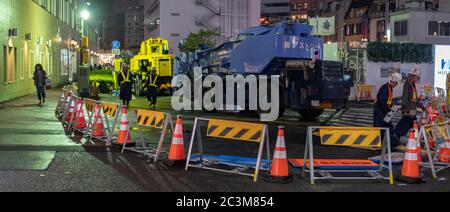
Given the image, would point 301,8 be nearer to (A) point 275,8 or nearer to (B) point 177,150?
(A) point 275,8

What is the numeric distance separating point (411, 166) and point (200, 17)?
6500 cm

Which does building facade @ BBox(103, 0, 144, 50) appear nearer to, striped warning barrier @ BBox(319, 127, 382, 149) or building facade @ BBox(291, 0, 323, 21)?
building facade @ BBox(291, 0, 323, 21)

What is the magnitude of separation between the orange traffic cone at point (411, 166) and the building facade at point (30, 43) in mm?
17674

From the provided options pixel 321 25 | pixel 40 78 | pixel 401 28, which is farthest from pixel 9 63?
pixel 401 28

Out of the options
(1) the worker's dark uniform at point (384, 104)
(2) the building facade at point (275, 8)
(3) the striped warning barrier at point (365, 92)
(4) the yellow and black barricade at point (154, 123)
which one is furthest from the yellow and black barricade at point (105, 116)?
(2) the building facade at point (275, 8)

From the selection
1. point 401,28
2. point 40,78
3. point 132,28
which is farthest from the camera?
point 132,28

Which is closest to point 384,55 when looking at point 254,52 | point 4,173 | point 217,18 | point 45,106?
point 254,52

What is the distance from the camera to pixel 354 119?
1958 cm

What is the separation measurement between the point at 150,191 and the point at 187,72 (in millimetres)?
17166

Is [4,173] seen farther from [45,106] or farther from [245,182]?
[45,106]

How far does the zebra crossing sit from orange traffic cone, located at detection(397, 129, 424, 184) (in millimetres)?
8882

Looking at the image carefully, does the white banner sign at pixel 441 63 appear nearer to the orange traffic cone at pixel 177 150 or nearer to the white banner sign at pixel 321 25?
the white banner sign at pixel 321 25

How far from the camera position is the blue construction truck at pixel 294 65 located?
17.4 m
